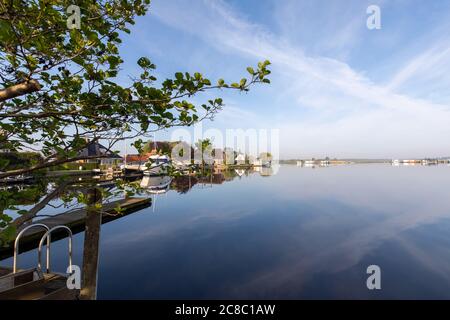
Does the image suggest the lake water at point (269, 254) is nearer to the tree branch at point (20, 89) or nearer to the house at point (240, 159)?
the tree branch at point (20, 89)

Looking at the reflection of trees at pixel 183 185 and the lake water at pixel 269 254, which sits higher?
the reflection of trees at pixel 183 185

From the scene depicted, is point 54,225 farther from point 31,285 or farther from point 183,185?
point 183,185

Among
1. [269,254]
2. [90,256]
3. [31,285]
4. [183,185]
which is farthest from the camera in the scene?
[183,185]

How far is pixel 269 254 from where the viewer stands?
53.9 ft

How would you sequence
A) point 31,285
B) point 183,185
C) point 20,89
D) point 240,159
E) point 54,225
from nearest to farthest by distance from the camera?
point 20,89
point 31,285
point 54,225
point 183,185
point 240,159

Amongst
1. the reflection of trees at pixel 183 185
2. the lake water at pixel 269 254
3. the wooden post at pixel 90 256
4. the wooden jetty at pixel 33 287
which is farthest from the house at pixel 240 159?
the wooden jetty at pixel 33 287

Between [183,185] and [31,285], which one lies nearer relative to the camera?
[31,285]

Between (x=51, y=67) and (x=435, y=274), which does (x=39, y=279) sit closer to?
(x=51, y=67)

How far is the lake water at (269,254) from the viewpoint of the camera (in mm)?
12109

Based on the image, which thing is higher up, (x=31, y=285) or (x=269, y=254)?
(x=31, y=285)

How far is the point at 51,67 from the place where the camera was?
140 inches

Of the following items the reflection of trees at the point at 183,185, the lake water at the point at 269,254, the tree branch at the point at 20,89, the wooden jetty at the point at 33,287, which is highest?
the tree branch at the point at 20,89

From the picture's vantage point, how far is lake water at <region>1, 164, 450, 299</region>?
12109 mm

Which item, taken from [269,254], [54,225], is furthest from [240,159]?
[54,225]
